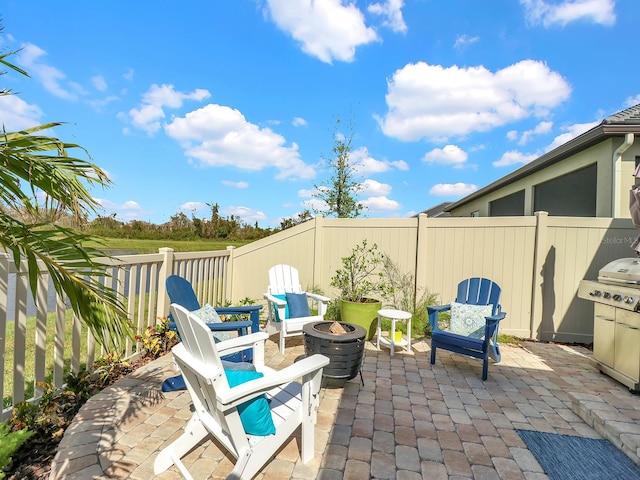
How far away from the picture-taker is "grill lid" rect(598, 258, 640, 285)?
3.06 m

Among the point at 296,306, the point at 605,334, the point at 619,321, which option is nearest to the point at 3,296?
the point at 296,306

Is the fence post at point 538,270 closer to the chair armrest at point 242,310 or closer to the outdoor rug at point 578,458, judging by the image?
the outdoor rug at point 578,458

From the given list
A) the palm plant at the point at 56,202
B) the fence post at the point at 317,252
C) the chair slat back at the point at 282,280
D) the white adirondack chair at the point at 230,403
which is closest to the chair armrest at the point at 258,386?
the white adirondack chair at the point at 230,403

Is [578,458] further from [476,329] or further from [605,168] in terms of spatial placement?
[605,168]

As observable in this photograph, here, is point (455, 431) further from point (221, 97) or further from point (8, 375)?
point (221, 97)

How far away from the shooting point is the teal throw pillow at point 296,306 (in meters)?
4.15

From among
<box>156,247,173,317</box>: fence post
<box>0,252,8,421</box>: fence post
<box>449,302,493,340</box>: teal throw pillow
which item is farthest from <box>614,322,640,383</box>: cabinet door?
<box>0,252,8,421</box>: fence post

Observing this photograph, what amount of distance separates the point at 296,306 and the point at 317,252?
149 cm

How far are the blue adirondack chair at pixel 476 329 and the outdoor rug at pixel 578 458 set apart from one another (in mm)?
1026

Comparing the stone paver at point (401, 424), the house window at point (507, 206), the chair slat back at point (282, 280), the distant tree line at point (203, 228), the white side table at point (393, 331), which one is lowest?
the stone paver at point (401, 424)

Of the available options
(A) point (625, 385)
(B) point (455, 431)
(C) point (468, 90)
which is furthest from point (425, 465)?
(C) point (468, 90)

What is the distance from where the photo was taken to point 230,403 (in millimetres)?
1491

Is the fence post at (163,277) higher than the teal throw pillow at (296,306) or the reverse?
higher

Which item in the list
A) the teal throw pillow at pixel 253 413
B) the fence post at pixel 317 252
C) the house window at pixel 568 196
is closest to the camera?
the teal throw pillow at pixel 253 413
